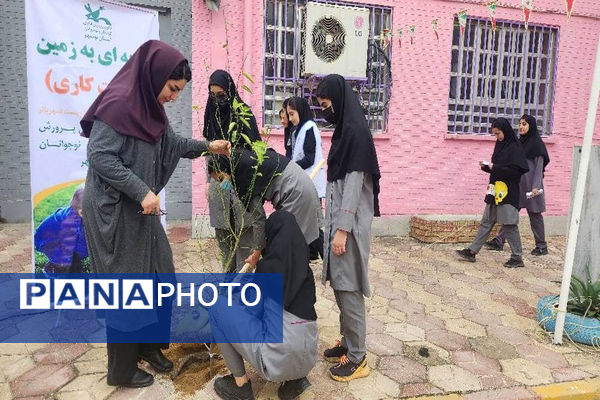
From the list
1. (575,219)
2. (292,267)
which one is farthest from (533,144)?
(292,267)

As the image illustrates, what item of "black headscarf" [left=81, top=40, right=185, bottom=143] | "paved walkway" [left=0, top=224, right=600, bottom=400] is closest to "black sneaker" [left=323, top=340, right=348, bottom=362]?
"paved walkway" [left=0, top=224, right=600, bottom=400]

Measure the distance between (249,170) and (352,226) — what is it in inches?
28.1

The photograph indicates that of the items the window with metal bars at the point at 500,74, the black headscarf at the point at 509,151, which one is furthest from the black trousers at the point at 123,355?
the window with metal bars at the point at 500,74

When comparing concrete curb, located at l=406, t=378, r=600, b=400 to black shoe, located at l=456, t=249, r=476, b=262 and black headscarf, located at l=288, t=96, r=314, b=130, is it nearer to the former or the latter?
black shoe, located at l=456, t=249, r=476, b=262

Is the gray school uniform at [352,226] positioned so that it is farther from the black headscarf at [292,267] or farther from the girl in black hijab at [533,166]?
the girl in black hijab at [533,166]

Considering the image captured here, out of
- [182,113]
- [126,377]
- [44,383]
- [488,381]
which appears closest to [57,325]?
[44,383]

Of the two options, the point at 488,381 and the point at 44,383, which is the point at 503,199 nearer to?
the point at 488,381

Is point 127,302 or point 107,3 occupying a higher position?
point 107,3

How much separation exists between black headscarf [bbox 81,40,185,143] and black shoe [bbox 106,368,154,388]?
136 centimetres

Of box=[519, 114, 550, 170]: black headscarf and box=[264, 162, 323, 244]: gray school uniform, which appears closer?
box=[264, 162, 323, 244]: gray school uniform

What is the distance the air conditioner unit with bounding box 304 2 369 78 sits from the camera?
6.03m

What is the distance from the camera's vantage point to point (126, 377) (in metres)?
2.59

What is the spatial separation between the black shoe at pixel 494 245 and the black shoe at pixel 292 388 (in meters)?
4.53

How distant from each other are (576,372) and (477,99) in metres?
4.83
